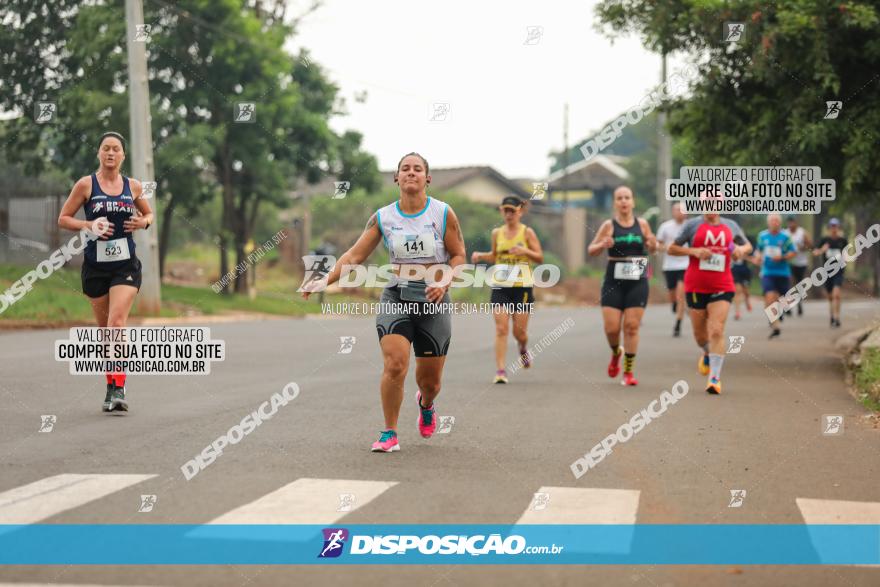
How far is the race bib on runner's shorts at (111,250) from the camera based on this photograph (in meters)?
10.4

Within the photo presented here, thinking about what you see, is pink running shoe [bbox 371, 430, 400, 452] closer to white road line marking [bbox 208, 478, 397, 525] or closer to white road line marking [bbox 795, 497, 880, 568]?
white road line marking [bbox 208, 478, 397, 525]

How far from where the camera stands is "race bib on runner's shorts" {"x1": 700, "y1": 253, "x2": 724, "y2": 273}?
1288 centimetres

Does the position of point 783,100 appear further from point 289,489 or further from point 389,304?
point 289,489

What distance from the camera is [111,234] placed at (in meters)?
10.4

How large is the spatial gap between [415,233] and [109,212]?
3185 mm

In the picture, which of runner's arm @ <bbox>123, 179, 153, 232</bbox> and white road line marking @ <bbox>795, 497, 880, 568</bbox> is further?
runner's arm @ <bbox>123, 179, 153, 232</bbox>

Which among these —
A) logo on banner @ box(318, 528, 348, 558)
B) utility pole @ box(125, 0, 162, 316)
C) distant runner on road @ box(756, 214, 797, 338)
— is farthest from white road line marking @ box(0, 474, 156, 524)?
utility pole @ box(125, 0, 162, 316)

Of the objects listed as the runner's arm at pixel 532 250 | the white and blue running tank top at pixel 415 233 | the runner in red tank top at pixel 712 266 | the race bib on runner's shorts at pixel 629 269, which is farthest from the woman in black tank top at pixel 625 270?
the white and blue running tank top at pixel 415 233

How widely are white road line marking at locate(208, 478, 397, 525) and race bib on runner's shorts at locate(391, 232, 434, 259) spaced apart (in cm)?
187

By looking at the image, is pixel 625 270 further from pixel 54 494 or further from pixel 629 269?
pixel 54 494

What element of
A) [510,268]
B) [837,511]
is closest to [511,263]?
[510,268]

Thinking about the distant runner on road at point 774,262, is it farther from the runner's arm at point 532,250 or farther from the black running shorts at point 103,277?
the black running shorts at point 103,277

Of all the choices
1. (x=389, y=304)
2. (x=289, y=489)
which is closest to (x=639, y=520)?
(x=289, y=489)

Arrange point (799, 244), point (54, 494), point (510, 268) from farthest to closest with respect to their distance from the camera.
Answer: point (799, 244) < point (510, 268) < point (54, 494)
